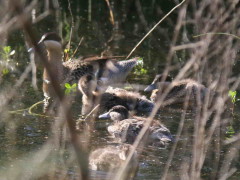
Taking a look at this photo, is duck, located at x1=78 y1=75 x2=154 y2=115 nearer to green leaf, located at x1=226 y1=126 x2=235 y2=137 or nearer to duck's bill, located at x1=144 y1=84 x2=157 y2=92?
duck's bill, located at x1=144 y1=84 x2=157 y2=92

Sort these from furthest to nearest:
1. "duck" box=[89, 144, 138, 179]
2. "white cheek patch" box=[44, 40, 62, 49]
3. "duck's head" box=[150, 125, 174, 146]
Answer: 1. "white cheek patch" box=[44, 40, 62, 49]
2. "duck's head" box=[150, 125, 174, 146]
3. "duck" box=[89, 144, 138, 179]

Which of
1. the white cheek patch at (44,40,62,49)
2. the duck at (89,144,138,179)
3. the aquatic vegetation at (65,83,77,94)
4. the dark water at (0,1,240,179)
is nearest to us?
the duck at (89,144,138,179)

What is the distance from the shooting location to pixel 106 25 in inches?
A: 404

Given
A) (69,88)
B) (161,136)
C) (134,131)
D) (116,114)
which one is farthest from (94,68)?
(161,136)

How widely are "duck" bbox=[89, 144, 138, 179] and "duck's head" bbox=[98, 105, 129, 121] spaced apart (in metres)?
1.22

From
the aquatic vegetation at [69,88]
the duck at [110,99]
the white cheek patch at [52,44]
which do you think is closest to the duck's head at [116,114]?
the duck at [110,99]

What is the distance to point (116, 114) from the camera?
19.5 ft

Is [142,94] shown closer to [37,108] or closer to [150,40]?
[37,108]

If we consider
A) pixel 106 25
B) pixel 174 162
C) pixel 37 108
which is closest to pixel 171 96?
pixel 37 108

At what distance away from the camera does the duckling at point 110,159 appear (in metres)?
4.32

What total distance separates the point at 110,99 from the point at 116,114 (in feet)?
2.64

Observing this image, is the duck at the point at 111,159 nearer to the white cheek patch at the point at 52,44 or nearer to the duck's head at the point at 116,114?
the duck's head at the point at 116,114

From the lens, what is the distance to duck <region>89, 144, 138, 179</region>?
14.1 feet

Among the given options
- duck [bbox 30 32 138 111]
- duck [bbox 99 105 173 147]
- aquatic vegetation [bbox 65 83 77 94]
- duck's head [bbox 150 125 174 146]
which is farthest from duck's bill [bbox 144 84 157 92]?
duck's head [bbox 150 125 174 146]
